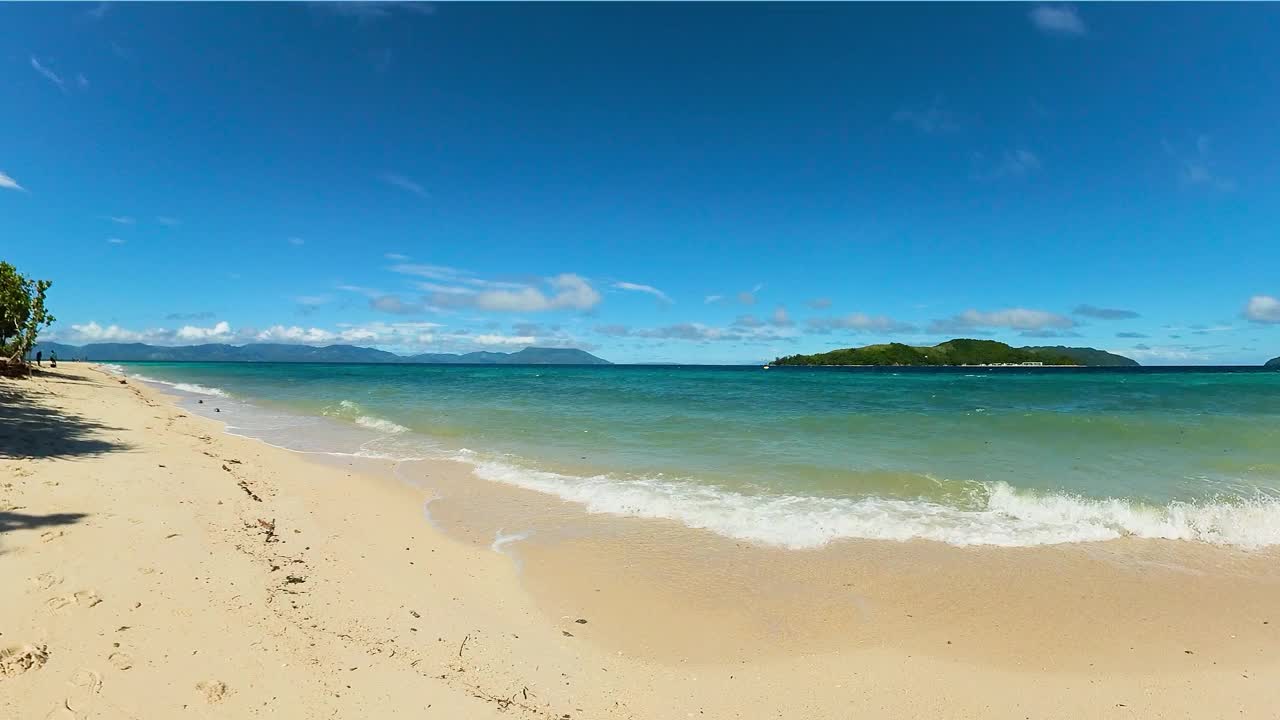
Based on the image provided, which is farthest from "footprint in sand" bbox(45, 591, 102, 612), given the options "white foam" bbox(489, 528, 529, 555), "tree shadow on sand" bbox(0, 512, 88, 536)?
"white foam" bbox(489, 528, 529, 555)

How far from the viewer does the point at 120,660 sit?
13.4 ft

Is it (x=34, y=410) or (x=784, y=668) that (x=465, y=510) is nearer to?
(x=784, y=668)

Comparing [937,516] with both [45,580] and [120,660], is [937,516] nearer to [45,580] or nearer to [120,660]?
[120,660]

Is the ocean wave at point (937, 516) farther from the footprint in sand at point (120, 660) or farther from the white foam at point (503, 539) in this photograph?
the footprint in sand at point (120, 660)

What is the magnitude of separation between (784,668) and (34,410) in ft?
76.8

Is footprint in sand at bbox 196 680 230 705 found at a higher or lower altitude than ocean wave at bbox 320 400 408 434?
lower

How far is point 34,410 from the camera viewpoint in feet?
53.0

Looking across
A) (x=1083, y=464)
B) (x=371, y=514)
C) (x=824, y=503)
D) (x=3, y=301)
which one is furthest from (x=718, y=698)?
(x=3, y=301)

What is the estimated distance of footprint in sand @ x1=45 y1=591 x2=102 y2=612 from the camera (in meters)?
4.61

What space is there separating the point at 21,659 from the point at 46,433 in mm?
12710

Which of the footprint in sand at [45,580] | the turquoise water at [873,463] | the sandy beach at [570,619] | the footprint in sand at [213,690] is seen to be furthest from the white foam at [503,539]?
the footprint in sand at [45,580]

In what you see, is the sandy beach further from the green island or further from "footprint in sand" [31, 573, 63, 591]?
the green island

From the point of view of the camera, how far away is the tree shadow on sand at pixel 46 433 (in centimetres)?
1016

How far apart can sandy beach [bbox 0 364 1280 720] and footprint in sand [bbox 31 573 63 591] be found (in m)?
0.09
